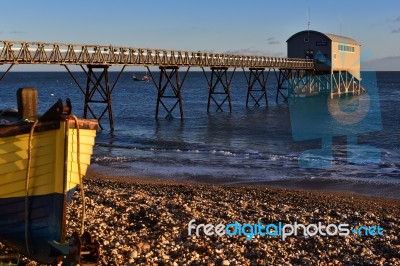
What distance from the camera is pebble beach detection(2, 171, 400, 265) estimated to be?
9203 mm

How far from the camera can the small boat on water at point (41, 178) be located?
24.6ft

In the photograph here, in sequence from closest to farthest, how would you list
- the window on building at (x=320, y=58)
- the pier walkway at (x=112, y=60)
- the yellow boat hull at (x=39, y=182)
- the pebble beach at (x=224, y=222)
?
the yellow boat hull at (x=39, y=182) < the pebble beach at (x=224, y=222) < the pier walkway at (x=112, y=60) < the window on building at (x=320, y=58)

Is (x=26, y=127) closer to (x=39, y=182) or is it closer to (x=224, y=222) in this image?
(x=39, y=182)

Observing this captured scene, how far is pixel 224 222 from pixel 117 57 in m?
22.1

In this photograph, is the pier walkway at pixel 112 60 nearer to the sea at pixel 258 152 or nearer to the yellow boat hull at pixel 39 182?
the sea at pixel 258 152

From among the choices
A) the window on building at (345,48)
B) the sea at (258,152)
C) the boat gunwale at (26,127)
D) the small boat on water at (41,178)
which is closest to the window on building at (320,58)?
the window on building at (345,48)

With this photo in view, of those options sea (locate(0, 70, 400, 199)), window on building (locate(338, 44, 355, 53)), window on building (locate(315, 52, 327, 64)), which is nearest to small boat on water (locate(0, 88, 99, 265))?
sea (locate(0, 70, 400, 199))

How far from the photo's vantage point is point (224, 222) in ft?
36.8

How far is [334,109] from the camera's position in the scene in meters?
53.7

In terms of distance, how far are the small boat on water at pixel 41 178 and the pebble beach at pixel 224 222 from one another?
118cm

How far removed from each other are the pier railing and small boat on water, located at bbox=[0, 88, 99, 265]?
16840mm

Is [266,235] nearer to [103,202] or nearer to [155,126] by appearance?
[103,202]

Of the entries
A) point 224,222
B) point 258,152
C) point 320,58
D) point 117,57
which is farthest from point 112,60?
point 320,58

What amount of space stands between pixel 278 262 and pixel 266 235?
146cm
